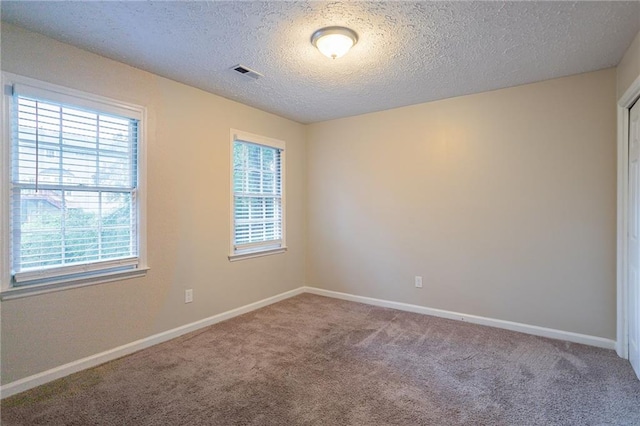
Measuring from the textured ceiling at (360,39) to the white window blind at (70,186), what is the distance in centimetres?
53

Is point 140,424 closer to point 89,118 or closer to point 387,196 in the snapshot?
point 89,118

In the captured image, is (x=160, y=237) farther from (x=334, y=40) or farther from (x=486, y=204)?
(x=486, y=204)

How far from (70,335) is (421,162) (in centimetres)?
367

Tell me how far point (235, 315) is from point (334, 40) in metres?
2.97

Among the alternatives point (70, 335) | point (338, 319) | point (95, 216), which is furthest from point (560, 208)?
point (70, 335)

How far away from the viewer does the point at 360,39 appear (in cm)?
230

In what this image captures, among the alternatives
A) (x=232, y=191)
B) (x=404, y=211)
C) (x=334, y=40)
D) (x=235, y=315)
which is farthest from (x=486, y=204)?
(x=235, y=315)

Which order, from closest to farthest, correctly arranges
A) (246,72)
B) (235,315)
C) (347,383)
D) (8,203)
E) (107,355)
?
(8,203) → (347,383) → (107,355) → (246,72) → (235,315)

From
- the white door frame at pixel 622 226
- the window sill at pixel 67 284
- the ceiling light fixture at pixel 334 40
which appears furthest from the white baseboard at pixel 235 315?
the ceiling light fixture at pixel 334 40

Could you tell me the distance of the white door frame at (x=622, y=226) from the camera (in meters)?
2.61

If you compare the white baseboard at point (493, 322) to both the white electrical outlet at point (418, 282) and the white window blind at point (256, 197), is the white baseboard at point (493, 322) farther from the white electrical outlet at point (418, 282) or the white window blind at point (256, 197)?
the white window blind at point (256, 197)

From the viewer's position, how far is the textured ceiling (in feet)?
6.45

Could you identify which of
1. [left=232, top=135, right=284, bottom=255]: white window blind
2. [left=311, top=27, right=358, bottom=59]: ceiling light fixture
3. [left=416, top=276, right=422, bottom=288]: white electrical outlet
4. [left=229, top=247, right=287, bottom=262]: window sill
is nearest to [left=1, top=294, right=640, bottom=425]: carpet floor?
[left=416, top=276, right=422, bottom=288]: white electrical outlet

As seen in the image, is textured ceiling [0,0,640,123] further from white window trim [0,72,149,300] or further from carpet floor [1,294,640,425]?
carpet floor [1,294,640,425]
